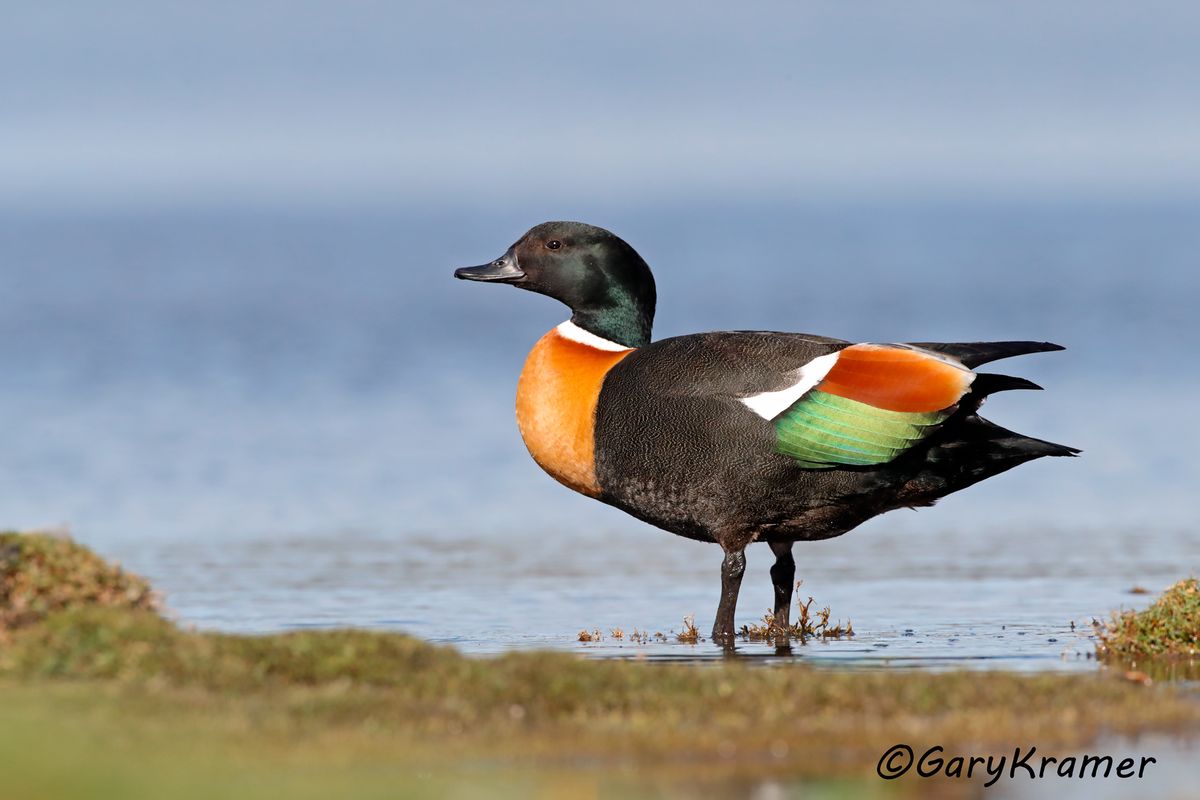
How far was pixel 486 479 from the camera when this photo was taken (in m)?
19.3

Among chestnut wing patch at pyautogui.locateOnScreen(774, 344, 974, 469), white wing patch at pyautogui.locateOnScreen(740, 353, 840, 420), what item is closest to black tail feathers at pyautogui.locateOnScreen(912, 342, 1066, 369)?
chestnut wing patch at pyautogui.locateOnScreen(774, 344, 974, 469)

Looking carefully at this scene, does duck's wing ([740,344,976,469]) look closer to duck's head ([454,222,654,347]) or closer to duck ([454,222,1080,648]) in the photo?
duck ([454,222,1080,648])

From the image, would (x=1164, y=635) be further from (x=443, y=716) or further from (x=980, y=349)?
(x=443, y=716)

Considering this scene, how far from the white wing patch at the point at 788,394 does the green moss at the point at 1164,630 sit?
6.64 ft

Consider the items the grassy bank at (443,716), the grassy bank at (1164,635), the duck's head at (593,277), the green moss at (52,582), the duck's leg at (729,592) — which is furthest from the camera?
the duck's head at (593,277)

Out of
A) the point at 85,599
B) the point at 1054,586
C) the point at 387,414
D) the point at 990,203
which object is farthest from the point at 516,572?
the point at 990,203

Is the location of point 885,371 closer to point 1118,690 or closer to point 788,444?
point 788,444

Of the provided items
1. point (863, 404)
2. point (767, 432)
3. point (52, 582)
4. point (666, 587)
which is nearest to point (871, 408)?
point (863, 404)

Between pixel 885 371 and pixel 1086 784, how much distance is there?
13.2ft

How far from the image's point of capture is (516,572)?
45.5ft

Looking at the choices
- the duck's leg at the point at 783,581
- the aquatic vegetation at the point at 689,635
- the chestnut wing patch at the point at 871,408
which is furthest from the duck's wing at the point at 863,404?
the aquatic vegetation at the point at 689,635

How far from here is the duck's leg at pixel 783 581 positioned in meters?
10.8

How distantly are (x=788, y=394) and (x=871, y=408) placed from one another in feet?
1.46

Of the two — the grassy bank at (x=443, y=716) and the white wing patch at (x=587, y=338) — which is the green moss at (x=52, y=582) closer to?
the grassy bank at (x=443, y=716)
